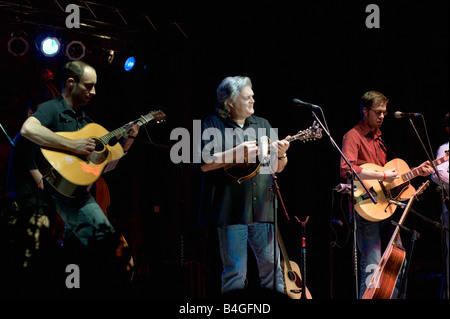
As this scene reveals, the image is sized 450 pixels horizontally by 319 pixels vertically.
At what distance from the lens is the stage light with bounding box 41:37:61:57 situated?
233 inches

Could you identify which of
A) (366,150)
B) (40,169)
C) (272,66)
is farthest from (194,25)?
(40,169)

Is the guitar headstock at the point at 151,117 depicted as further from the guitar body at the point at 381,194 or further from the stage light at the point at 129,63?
the guitar body at the point at 381,194

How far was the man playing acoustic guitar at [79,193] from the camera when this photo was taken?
13.5ft

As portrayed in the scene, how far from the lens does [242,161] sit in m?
4.09

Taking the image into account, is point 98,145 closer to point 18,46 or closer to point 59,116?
point 59,116

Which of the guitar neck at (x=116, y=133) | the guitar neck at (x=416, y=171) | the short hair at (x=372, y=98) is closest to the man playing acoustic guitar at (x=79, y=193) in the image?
the guitar neck at (x=116, y=133)

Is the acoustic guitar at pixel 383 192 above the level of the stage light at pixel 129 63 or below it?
below

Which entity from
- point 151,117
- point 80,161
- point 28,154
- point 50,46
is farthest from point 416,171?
point 50,46

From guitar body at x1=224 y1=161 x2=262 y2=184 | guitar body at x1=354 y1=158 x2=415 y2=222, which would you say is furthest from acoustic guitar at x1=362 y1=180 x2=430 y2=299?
guitar body at x1=224 y1=161 x2=262 y2=184

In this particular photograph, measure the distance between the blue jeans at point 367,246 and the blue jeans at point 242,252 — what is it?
122cm

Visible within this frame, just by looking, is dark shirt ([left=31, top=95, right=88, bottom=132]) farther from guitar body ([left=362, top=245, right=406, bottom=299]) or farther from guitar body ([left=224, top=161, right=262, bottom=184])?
guitar body ([left=362, top=245, right=406, bottom=299])

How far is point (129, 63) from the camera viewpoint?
6391 millimetres

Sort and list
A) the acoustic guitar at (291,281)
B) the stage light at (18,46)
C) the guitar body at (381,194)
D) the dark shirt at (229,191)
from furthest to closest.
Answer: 1. the stage light at (18,46)
2. the guitar body at (381,194)
3. the acoustic guitar at (291,281)
4. the dark shirt at (229,191)

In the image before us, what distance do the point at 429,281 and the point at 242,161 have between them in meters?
3.27
